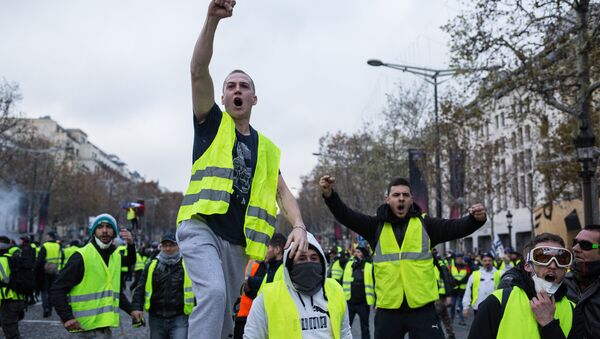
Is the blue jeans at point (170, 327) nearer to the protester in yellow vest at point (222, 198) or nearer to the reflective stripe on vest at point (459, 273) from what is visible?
the protester in yellow vest at point (222, 198)

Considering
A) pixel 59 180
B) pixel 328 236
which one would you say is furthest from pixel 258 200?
pixel 328 236

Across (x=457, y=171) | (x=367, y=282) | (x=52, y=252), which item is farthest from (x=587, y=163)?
(x=457, y=171)

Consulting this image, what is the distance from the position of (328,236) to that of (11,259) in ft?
247

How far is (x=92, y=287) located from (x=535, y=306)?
14.7 feet

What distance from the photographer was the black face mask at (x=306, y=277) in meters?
4.63

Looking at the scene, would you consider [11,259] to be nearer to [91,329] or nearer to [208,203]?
[91,329]

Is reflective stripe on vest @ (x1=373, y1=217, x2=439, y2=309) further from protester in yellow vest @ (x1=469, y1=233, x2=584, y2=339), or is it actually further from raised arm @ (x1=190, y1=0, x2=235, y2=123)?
raised arm @ (x1=190, y1=0, x2=235, y2=123)

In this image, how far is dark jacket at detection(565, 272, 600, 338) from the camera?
17.9 feet

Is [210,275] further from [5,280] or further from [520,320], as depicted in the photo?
[5,280]

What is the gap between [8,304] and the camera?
36.9 ft

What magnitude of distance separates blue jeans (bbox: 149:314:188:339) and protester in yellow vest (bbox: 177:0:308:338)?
4424 mm

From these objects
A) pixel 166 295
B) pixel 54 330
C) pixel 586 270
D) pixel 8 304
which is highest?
pixel 586 270

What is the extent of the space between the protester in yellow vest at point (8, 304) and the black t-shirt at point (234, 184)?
8429 millimetres

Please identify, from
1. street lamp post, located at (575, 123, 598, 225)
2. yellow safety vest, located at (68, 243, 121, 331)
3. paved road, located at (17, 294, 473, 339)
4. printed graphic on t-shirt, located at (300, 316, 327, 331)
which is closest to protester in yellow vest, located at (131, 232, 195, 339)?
yellow safety vest, located at (68, 243, 121, 331)
